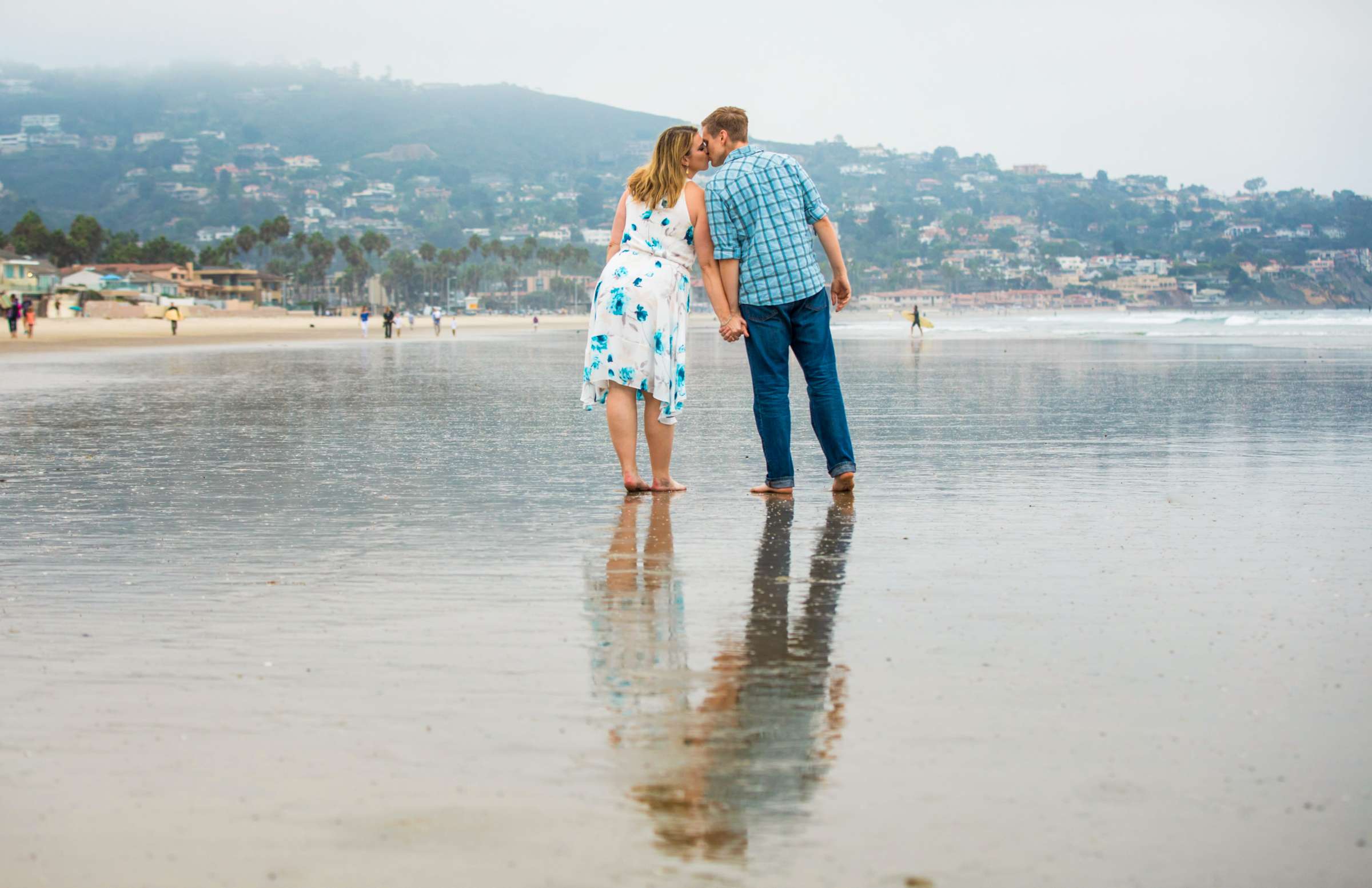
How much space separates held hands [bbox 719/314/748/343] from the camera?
5902 mm

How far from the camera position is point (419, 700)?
9.03 feet

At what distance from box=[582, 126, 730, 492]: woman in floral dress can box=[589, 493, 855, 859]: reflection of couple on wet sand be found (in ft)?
6.20

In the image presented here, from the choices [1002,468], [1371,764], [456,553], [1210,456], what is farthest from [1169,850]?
[1210,456]

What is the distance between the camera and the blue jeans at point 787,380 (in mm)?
6035

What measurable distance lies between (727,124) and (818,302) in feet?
2.87

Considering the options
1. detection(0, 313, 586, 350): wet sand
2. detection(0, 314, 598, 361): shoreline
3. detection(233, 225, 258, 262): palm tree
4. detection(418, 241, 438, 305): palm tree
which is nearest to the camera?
detection(0, 314, 598, 361): shoreline

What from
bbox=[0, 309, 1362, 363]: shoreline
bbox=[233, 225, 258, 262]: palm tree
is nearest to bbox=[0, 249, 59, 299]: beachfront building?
bbox=[0, 309, 1362, 363]: shoreline

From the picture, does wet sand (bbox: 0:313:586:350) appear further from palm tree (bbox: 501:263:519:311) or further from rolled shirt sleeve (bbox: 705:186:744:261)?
palm tree (bbox: 501:263:519:311)

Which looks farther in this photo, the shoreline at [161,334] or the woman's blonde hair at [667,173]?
the shoreline at [161,334]

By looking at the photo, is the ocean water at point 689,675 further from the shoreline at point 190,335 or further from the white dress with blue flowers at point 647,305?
the shoreline at point 190,335

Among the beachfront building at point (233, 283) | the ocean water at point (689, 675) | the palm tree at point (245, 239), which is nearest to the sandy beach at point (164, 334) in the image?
the ocean water at point (689, 675)

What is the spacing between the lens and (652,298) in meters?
6.06

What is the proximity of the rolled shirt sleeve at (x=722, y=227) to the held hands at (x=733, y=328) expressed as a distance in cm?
28

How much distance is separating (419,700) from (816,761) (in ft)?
2.77
